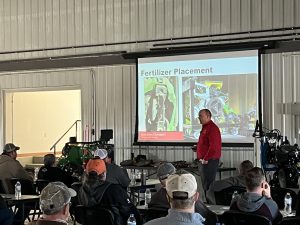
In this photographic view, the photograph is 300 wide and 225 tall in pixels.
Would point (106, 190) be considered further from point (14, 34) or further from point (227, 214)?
point (14, 34)

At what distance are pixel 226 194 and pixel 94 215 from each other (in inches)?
90.7

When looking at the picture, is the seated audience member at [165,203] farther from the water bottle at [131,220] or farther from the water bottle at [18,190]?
the water bottle at [18,190]

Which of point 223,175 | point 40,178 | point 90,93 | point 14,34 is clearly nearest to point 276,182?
point 223,175

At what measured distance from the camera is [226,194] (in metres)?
7.82

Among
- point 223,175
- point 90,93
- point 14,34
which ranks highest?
point 14,34

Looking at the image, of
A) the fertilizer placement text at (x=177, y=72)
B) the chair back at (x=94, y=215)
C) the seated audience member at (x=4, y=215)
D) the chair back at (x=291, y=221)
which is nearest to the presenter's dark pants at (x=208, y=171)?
the fertilizer placement text at (x=177, y=72)

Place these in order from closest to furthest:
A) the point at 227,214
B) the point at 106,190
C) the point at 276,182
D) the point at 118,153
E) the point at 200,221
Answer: the point at 200,221 < the point at 227,214 < the point at 106,190 < the point at 276,182 < the point at 118,153

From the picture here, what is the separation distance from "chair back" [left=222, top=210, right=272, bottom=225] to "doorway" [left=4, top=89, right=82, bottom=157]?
440 inches

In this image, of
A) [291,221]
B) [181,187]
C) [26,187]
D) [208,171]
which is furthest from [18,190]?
[181,187]

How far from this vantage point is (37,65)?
14.9 meters

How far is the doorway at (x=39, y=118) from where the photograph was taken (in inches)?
640

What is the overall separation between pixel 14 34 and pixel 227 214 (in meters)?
11.3

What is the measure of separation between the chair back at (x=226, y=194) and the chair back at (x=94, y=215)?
7.26ft

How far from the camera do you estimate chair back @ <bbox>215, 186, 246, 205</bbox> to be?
7.70 metres
